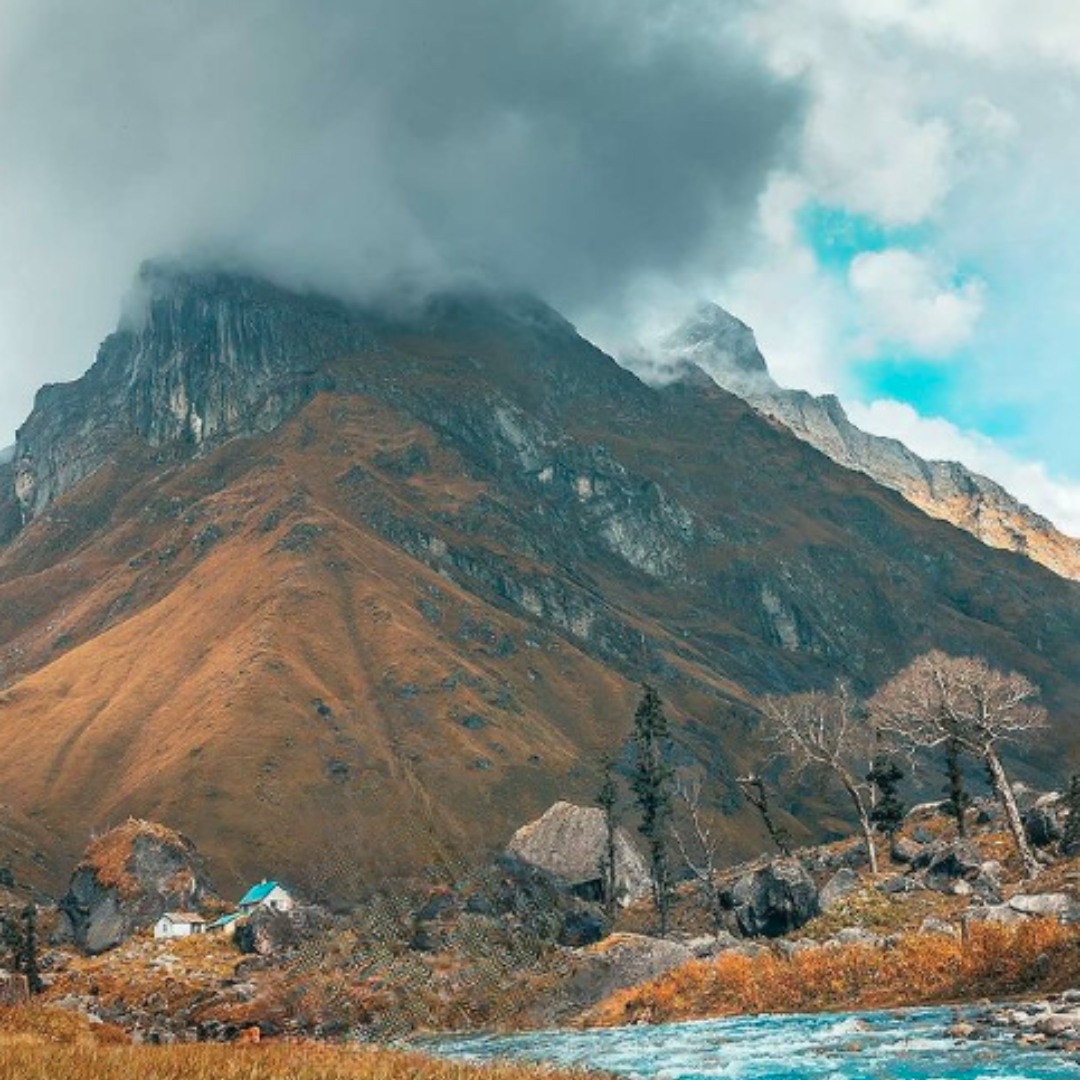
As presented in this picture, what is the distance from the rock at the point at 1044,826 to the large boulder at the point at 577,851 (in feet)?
247

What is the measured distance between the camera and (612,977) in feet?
161

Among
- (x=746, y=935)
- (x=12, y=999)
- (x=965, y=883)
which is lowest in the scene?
(x=746, y=935)

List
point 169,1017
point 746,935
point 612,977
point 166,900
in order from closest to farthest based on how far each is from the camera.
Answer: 1. point 612,977
2. point 169,1017
3. point 746,935
4. point 166,900

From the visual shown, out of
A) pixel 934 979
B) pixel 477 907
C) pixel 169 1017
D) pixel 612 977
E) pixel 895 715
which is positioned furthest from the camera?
pixel 477 907

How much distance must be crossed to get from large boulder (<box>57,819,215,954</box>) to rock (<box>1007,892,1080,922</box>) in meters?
116

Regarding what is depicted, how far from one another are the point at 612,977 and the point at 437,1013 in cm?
932

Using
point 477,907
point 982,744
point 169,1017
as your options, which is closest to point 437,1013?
point 169,1017

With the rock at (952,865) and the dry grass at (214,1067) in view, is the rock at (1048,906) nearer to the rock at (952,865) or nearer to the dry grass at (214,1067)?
the rock at (952,865)

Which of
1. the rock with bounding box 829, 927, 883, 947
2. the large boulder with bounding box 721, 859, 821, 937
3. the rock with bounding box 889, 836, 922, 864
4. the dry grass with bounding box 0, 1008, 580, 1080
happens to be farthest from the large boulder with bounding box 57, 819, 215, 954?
the dry grass with bounding box 0, 1008, 580, 1080

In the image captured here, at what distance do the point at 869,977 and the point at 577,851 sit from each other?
121980 mm

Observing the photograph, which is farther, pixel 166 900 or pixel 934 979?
pixel 166 900

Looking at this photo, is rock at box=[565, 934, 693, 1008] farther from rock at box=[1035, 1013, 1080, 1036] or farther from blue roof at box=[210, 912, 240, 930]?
blue roof at box=[210, 912, 240, 930]

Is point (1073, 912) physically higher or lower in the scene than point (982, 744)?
lower

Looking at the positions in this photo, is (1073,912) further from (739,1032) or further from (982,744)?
(982,744)
